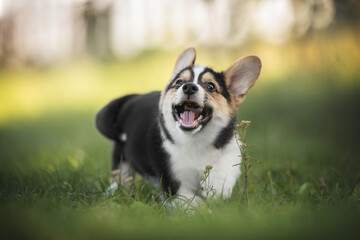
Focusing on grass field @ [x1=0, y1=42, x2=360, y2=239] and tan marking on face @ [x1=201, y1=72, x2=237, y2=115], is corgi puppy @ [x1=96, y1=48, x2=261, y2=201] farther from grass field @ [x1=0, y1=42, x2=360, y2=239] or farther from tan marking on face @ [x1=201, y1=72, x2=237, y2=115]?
grass field @ [x1=0, y1=42, x2=360, y2=239]

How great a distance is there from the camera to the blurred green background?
238cm

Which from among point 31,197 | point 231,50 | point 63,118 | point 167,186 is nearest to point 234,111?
point 167,186

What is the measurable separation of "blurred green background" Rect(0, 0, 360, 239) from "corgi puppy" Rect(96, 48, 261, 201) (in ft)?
0.74

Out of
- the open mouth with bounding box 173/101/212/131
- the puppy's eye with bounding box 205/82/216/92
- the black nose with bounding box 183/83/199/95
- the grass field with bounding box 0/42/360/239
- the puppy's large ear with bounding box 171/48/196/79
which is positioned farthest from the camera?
the puppy's large ear with bounding box 171/48/196/79

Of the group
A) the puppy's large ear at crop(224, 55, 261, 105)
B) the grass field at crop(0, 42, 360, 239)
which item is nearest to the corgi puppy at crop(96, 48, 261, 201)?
the puppy's large ear at crop(224, 55, 261, 105)

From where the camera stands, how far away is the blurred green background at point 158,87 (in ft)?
7.79

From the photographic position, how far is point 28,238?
81.7 inches

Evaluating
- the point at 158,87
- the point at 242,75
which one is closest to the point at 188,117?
the point at 242,75

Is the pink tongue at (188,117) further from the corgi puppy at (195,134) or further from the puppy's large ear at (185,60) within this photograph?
the puppy's large ear at (185,60)

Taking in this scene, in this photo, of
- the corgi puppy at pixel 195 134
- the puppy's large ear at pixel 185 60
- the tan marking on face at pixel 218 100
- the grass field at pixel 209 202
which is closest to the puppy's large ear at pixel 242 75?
the corgi puppy at pixel 195 134

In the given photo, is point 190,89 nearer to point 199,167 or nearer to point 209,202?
point 199,167

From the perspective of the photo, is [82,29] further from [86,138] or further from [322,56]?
[322,56]

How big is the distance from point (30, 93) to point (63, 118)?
235cm

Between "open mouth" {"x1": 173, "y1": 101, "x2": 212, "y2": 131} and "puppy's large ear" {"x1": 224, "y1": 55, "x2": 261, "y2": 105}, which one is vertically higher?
"puppy's large ear" {"x1": 224, "y1": 55, "x2": 261, "y2": 105}
